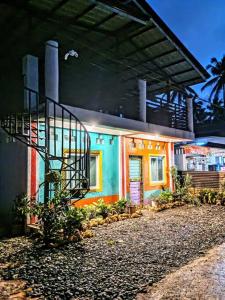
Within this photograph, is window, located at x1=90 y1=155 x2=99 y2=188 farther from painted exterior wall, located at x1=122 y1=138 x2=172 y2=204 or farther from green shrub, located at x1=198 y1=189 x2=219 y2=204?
green shrub, located at x1=198 y1=189 x2=219 y2=204

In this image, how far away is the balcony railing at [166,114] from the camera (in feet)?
37.4

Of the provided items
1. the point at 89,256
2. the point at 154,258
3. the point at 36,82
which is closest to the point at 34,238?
the point at 89,256

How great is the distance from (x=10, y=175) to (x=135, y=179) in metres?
5.25

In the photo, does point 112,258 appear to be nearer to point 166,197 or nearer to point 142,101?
point 142,101

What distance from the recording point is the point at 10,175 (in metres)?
8.12

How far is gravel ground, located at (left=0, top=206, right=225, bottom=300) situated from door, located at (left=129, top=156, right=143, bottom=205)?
10.1 ft

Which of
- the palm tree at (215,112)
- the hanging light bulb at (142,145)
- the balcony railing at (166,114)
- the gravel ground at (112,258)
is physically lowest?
the gravel ground at (112,258)

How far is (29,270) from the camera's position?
172 inches

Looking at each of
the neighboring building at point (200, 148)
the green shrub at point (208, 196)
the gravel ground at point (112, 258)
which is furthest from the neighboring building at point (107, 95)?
the neighboring building at point (200, 148)

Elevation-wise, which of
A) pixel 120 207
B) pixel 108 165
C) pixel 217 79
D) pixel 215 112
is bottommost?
pixel 120 207

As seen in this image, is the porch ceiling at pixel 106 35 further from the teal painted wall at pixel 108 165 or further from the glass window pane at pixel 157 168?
the glass window pane at pixel 157 168

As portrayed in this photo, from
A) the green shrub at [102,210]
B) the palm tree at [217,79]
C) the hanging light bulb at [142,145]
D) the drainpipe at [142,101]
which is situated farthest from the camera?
the palm tree at [217,79]

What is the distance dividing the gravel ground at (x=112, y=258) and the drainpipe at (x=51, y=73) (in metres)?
3.88

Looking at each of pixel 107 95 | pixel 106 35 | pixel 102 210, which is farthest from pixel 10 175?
pixel 106 35
